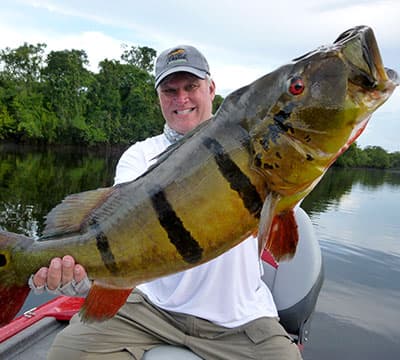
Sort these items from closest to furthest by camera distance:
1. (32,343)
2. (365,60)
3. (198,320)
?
1. (365,60)
2. (198,320)
3. (32,343)

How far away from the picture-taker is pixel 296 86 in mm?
1771

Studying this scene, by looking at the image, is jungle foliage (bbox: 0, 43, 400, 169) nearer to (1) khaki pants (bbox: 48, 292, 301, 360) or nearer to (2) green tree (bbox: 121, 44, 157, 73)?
(2) green tree (bbox: 121, 44, 157, 73)

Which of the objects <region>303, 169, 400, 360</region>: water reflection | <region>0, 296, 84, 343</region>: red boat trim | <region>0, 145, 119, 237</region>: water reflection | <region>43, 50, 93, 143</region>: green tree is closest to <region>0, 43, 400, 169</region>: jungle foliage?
<region>43, 50, 93, 143</region>: green tree

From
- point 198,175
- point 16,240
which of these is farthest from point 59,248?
point 198,175

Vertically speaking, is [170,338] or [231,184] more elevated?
[231,184]

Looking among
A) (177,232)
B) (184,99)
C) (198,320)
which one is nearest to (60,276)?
(177,232)

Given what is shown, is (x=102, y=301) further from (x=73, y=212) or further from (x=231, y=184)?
(x=231, y=184)

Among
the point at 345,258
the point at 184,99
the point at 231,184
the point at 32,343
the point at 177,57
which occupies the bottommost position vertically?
the point at 345,258

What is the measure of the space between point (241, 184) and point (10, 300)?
1.32 meters

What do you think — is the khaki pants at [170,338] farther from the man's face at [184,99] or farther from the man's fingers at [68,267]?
the man's face at [184,99]

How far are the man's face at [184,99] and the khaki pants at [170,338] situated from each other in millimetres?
1543

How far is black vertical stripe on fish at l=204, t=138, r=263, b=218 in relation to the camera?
184 centimetres

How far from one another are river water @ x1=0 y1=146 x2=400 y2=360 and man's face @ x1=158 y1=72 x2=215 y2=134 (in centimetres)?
513

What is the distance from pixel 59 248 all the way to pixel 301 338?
2665 mm
